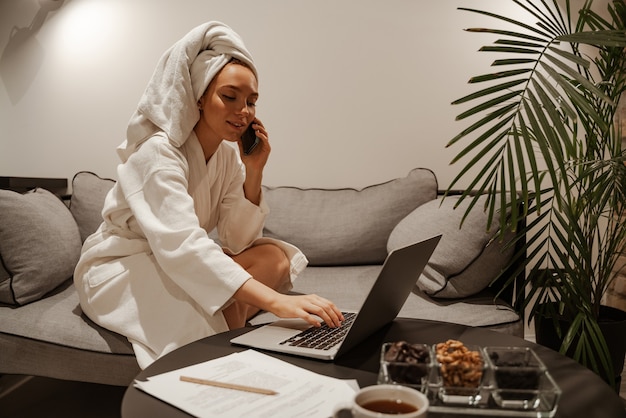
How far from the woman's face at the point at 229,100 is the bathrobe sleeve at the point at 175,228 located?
156mm

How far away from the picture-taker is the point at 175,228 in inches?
53.6

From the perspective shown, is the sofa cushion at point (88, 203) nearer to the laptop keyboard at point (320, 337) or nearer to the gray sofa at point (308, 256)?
the gray sofa at point (308, 256)

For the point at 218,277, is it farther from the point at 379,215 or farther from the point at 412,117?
the point at 412,117

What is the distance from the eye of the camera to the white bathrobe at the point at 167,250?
1.32m

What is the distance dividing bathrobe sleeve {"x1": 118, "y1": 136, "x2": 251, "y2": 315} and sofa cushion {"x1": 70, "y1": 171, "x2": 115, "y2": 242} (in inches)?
35.8

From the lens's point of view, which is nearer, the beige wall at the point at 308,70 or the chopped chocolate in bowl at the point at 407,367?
the chopped chocolate in bowl at the point at 407,367

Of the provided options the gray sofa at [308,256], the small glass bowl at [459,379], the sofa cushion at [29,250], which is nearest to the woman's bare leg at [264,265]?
the gray sofa at [308,256]

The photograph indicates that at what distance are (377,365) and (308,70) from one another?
1.92 m

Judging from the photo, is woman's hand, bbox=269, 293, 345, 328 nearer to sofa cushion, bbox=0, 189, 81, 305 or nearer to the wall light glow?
sofa cushion, bbox=0, 189, 81, 305

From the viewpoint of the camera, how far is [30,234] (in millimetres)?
1903

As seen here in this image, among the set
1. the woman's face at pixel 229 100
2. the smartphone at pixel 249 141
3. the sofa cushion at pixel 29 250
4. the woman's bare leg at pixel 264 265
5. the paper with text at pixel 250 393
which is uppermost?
the woman's face at pixel 229 100

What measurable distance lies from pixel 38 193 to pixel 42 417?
0.87m

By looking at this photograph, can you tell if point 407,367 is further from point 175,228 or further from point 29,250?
point 29,250

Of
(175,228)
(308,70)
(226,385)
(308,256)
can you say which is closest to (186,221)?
(175,228)
